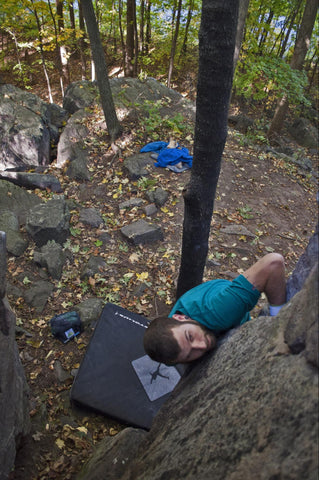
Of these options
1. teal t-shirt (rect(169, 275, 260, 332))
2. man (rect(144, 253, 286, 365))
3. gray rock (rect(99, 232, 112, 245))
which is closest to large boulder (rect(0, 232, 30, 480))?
man (rect(144, 253, 286, 365))

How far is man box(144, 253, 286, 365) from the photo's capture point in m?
2.39

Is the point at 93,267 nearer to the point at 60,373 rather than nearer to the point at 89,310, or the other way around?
the point at 89,310

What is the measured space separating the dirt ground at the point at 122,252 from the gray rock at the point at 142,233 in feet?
0.44

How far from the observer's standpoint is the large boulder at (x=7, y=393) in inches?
96.2

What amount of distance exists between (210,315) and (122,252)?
3459mm

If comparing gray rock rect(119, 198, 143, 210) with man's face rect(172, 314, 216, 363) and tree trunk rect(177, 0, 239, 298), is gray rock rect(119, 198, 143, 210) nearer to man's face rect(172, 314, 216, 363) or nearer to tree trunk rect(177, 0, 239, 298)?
tree trunk rect(177, 0, 239, 298)

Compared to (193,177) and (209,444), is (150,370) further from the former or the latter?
(193,177)

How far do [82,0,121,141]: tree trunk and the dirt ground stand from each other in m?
0.46

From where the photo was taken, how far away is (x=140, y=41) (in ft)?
53.8

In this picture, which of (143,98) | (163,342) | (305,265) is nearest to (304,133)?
(143,98)

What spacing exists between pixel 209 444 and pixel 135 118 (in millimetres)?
9107

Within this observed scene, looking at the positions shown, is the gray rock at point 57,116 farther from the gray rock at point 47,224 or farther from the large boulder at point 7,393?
the large boulder at point 7,393

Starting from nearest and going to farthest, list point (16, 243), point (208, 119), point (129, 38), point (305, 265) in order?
point (305, 265) → point (208, 119) → point (16, 243) → point (129, 38)

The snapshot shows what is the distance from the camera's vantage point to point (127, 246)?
5.90m
